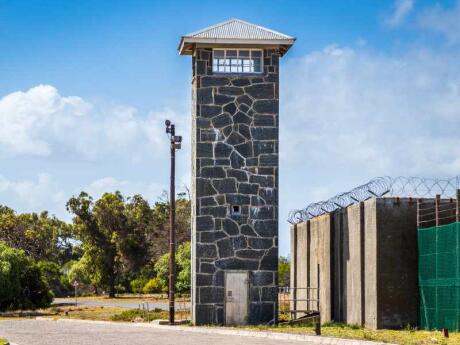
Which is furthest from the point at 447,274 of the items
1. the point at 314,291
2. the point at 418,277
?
the point at 314,291

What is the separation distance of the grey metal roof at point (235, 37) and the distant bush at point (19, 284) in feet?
66.5

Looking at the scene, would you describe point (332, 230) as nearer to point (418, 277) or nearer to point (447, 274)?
point (418, 277)

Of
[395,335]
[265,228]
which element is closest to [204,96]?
[265,228]

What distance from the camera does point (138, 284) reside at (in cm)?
7494

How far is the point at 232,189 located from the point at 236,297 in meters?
3.95

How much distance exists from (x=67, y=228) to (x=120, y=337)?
7748 cm

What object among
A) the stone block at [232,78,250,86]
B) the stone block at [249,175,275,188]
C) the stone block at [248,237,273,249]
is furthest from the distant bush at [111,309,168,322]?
the stone block at [232,78,250,86]

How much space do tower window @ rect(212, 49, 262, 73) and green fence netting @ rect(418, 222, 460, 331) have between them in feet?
32.6

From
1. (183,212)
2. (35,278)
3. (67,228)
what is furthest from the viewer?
(67,228)

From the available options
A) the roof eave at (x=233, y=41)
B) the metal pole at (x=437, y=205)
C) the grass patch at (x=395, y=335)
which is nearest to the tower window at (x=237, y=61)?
the roof eave at (x=233, y=41)

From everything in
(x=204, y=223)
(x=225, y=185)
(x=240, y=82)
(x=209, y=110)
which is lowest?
(x=204, y=223)

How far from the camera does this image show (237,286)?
107ft

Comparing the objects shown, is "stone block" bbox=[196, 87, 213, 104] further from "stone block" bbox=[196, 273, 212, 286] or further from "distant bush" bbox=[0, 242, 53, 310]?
"distant bush" bbox=[0, 242, 53, 310]

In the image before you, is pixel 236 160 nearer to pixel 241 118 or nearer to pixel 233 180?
pixel 233 180
